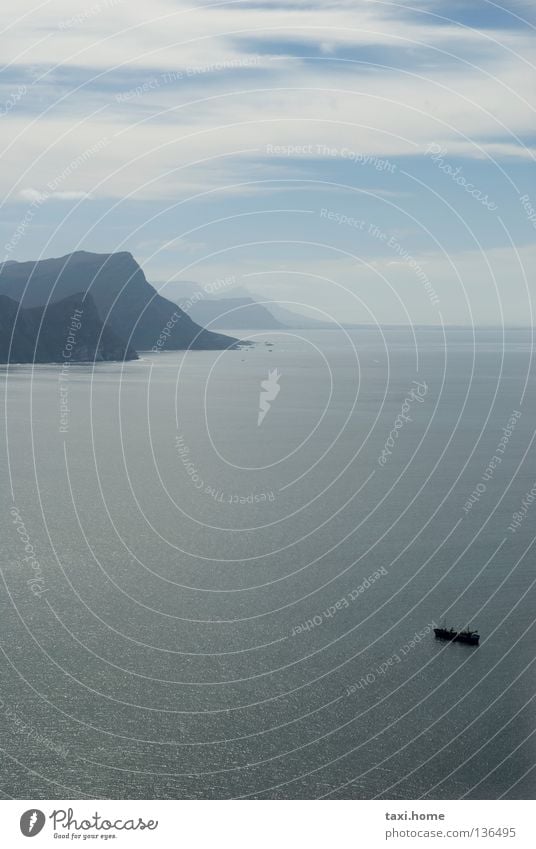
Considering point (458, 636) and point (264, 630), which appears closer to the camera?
point (264, 630)

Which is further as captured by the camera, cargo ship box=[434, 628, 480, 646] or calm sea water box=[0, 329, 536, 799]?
cargo ship box=[434, 628, 480, 646]

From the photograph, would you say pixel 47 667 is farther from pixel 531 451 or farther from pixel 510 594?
pixel 531 451

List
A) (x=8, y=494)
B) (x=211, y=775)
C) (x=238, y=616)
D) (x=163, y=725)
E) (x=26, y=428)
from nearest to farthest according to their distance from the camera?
1. (x=211, y=775)
2. (x=163, y=725)
3. (x=238, y=616)
4. (x=8, y=494)
5. (x=26, y=428)

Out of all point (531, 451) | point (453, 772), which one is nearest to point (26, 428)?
point (531, 451)

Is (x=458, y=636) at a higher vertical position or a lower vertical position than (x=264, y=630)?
higher

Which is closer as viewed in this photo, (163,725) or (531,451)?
(163,725)
